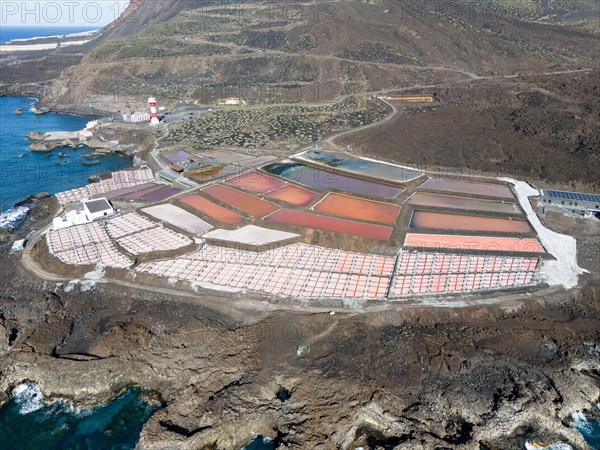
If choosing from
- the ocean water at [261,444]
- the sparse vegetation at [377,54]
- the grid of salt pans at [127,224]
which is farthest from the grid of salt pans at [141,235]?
the sparse vegetation at [377,54]

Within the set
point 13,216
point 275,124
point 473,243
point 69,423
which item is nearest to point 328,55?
point 275,124

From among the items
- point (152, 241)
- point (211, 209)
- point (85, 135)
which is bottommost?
point (152, 241)

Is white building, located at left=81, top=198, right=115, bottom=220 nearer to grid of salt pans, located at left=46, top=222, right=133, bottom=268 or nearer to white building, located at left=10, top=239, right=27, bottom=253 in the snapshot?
grid of salt pans, located at left=46, top=222, right=133, bottom=268

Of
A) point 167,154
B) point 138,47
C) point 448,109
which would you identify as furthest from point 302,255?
point 138,47

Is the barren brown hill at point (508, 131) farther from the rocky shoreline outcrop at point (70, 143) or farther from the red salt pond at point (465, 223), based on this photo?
the rocky shoreline outcrop at point (70, 143)

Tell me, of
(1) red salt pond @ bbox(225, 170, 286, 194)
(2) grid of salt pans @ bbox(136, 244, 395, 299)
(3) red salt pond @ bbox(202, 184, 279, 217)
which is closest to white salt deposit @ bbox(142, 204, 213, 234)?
(2) grid of salt pans @ bbox(136, 244, 395, 299)

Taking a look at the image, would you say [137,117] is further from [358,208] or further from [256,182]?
[358,208]
